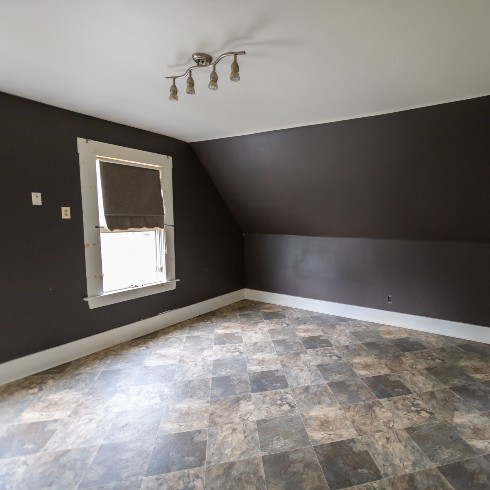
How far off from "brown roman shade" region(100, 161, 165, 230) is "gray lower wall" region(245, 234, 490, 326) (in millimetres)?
1860

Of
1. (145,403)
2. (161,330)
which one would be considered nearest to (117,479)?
(145,403)

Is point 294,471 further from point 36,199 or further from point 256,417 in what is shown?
point 36,199

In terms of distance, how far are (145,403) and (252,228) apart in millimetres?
3015

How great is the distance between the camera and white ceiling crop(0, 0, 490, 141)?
1354mm

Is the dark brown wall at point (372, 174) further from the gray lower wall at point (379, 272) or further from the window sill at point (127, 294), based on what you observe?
the window sill at point (127, 294)

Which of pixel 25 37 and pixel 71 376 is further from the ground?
pixel 25 37

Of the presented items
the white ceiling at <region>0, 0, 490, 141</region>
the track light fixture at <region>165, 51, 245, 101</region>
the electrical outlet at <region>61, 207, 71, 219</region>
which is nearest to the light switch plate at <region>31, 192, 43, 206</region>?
the electrical outlet at <region>61, 207, 71, 219</region>

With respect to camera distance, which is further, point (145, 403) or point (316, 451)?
point (145, 403)

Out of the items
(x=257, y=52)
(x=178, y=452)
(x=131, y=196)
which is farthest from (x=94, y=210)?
(x=178, y=452)

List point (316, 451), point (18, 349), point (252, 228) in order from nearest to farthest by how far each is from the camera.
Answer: point (316, 451)
point (18, 349)
point (252, 228)

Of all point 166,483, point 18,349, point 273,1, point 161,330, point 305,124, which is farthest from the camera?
point 161,330

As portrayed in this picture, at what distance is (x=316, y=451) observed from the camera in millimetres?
1750

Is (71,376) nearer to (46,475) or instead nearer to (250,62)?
(46,475)

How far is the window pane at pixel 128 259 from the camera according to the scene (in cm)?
311
